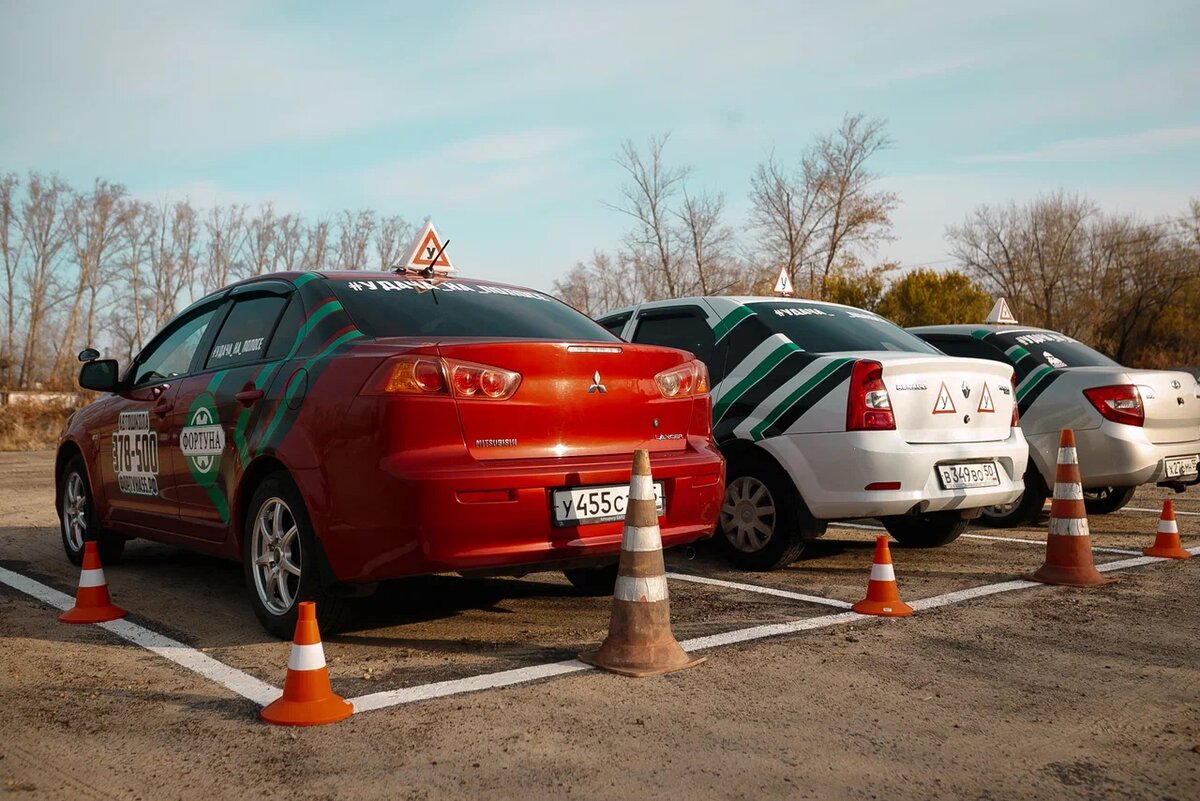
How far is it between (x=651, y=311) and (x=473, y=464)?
3.63 metres

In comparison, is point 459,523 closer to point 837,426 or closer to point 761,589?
point 761,589

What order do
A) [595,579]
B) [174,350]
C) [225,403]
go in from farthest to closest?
[174,350]
[595,579]
[225,403]

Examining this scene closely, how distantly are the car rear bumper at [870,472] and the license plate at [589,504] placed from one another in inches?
71.9

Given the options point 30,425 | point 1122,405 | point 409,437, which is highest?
point 30,425

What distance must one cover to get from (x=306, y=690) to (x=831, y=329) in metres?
4.25

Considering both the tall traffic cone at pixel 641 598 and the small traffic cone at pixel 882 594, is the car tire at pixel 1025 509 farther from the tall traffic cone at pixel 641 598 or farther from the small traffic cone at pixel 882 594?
the tall traffic cone at pixel 641 598

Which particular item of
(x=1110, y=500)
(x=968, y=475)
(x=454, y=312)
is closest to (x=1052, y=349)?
(x=1110, y=500)

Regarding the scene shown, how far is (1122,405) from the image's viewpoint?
25.8 ft

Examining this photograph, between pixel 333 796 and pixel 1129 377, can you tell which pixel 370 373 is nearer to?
pixel 333 796

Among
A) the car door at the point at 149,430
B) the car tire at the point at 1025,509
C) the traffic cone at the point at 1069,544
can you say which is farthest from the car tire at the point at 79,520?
the car tire at the point at 1025,509

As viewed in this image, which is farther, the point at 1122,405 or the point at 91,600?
the point at 1122,405

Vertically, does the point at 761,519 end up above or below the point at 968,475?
below

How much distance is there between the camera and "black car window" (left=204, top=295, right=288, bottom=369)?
197 inches

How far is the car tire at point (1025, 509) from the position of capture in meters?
8.28
